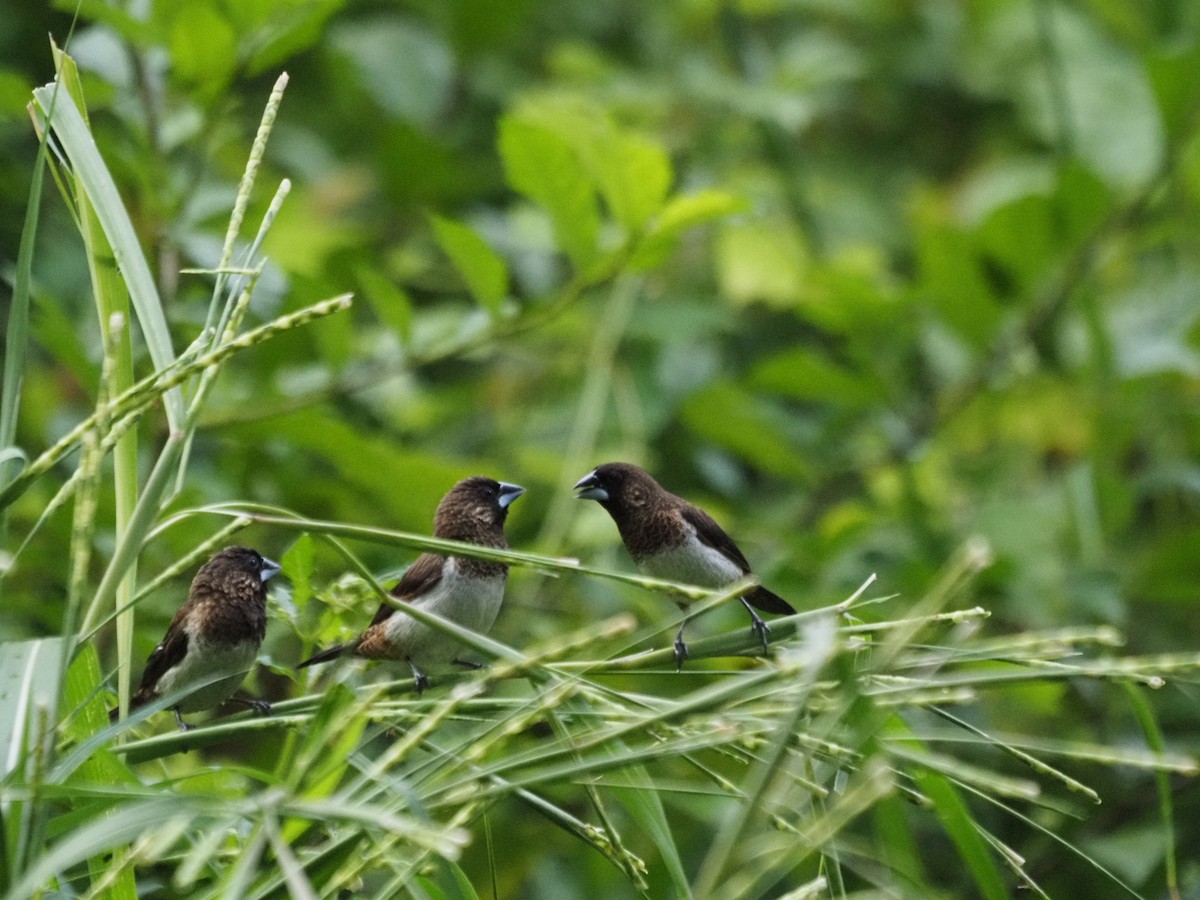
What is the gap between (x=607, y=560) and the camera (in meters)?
3.63

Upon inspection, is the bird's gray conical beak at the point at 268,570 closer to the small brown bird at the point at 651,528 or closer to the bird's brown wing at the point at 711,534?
the small brown bird at the point at 651,528

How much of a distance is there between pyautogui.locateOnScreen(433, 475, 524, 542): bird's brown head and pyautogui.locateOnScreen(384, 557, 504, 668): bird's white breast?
0.25 ft

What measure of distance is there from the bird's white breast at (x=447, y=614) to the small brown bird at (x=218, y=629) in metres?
0.17

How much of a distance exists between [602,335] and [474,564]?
5.69 feet

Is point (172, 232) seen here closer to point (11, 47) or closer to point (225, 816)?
point (11, 47)

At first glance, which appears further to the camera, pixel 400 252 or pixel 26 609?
pixel 400 252

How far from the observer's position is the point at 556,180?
8.51ft

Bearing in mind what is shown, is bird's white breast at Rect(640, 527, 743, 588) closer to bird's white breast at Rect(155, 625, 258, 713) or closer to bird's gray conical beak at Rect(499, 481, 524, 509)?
bird's gray conical beak at Rect(499, 481, 524, 509)

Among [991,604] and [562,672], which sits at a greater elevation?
[562,672]

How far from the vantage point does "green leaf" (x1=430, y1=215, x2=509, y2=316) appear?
8.32ft

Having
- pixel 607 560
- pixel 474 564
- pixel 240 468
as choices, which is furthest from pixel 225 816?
pixel 607 560

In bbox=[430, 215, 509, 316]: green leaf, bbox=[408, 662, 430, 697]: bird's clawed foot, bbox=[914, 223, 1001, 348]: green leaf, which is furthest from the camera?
bbox=[914, 223, 1001, 348]: green leaf

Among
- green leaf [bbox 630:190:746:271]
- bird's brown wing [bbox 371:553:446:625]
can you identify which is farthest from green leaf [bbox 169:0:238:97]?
bird's brown wing [bbox 371:553:446:625]

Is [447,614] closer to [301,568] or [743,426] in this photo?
[301,568]
